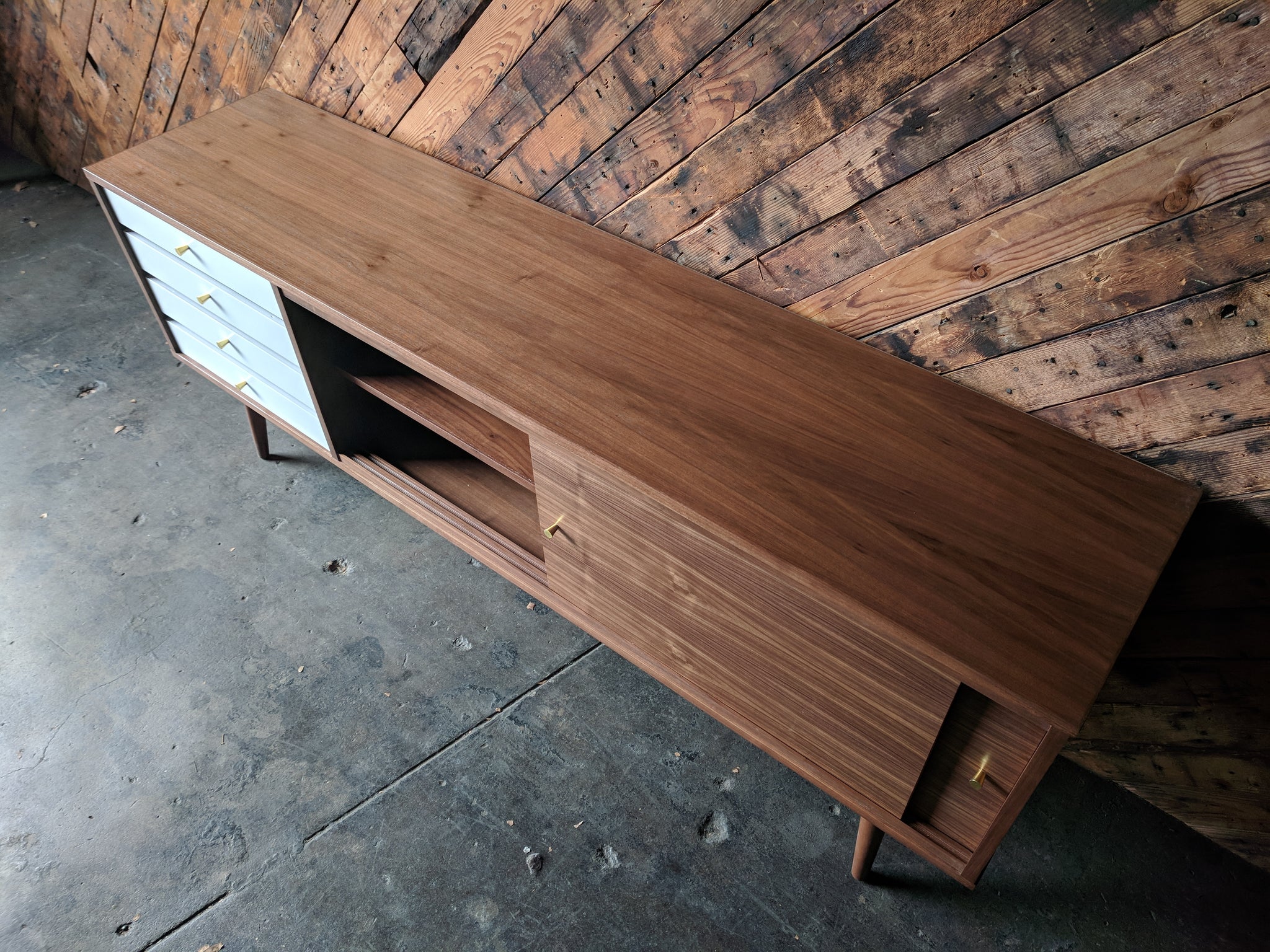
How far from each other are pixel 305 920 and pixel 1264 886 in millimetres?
1556

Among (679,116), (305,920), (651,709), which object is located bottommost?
(305,920)

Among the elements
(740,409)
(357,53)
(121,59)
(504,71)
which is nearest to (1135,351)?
(740,409)

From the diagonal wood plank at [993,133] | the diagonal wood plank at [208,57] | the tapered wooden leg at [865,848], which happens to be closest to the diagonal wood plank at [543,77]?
the diagonal wood plank at [993,133]

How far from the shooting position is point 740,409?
129cm

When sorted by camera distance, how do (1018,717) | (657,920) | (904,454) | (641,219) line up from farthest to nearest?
(641,219) → (657,920) → (904,454) → (1018,717)

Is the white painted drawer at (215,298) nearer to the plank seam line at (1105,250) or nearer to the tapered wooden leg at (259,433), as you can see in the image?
the tapered wooden leg at (259,433)

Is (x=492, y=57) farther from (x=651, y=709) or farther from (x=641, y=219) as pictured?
(x=651, y=709)

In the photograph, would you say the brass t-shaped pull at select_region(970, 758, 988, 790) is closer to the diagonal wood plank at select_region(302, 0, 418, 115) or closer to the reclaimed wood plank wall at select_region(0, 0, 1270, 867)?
the reclaimed wood plank wall at select_region(0, 0, 1270, 867)

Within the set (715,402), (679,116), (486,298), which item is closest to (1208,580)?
→ (715,402)

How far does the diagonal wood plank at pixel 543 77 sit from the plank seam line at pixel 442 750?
1.02m

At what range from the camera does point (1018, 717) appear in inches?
40.0

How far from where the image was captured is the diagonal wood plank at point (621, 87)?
1.38 m

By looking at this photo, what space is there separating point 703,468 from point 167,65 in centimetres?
206

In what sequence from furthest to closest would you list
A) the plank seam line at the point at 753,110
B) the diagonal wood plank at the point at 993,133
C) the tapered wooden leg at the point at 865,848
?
the tapered wooden leg at the point at 865,848, the plank seam line at the point at 753,110, the diagonal wood plank at the point at 993,133
